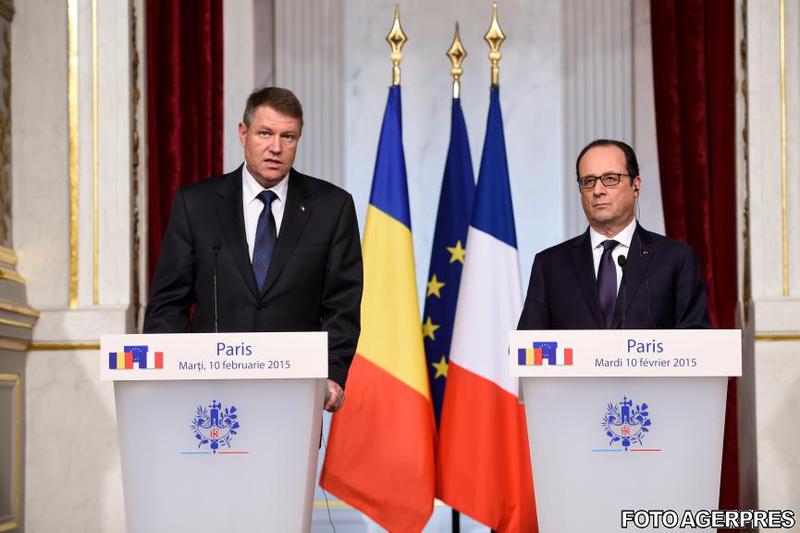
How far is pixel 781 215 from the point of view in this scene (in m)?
5.00

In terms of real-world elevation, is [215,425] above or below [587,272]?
below

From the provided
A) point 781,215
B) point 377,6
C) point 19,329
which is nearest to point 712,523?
point 781,215

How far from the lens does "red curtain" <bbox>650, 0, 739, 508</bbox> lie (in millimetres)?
5426

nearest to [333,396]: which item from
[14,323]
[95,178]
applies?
[14,323]

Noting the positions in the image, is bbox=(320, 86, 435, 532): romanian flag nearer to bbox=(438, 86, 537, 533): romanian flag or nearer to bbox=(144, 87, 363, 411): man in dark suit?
bbox=(438, 86, 537, 533): romanian flag

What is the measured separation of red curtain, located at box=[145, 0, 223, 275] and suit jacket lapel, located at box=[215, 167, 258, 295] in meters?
1.83

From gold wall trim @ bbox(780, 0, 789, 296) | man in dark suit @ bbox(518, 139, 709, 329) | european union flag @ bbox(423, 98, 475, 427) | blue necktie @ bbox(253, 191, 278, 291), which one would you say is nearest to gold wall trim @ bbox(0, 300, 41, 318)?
blue necktie @ bbox(253, 191, 278, 291)

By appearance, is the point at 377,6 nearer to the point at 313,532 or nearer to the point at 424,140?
the point at 424,140

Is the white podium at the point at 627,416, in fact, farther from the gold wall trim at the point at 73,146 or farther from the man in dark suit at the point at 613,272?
the gold wall trim at the point at 73,146

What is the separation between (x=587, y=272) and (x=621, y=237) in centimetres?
16

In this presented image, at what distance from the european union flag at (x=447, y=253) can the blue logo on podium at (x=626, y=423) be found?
2499 millimetres

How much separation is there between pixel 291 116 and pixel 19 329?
1.83 metres

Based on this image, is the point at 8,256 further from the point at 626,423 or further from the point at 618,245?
the point at 626,423

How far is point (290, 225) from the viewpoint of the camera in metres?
3.49
